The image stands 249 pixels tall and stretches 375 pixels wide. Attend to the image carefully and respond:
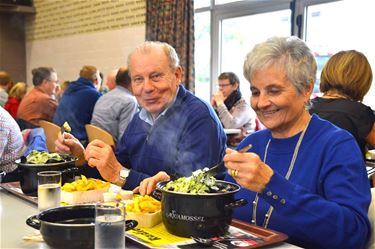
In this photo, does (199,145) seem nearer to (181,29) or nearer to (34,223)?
(34,223)

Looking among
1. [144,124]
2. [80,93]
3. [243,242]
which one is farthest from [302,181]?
[80,93]

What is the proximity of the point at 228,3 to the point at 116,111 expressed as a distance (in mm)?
2188

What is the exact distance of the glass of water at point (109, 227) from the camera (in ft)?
3.59

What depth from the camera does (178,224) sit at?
1.25 metres

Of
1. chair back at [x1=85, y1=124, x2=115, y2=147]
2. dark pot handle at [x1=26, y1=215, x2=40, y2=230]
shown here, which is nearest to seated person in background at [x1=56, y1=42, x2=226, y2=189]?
dark pot handle at [x1=26, y1=215, x2=40, y2=230]

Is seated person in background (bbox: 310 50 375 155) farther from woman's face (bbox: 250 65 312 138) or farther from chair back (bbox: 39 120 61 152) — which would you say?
chair back (bbox: 39 120 61 152)

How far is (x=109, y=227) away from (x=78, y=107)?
13.1 ft

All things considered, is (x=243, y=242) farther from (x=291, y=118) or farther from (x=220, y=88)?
(x=220, y=88)

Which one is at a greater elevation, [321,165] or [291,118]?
[291,118]

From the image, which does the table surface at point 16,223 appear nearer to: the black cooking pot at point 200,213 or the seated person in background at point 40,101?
the black cooking pot at point 200,213

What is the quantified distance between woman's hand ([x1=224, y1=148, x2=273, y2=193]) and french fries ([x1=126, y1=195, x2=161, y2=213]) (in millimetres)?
247

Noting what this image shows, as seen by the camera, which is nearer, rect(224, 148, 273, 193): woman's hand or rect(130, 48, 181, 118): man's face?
rect(224, 148, 273, 193): woman's hand

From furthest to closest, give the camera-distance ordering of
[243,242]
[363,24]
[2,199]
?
[363,24] < [2,199] < [243,242]

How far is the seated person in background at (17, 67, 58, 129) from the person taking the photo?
5480 millimetres
